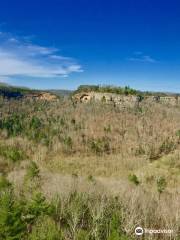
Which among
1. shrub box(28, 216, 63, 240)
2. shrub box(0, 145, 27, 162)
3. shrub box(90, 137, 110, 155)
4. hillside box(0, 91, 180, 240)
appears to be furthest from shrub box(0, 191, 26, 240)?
shrub box(90, 137, 110, 155)

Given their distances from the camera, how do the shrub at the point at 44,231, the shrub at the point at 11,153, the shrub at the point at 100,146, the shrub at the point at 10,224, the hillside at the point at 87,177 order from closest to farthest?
the shrub at the point at 44,231 → the shrub at the point at 10,224 → the hillside at the point at 87,177 → the shrub at the point at 11,153 → the shrub at the point at 100,146

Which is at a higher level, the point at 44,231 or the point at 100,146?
the point at 44,231

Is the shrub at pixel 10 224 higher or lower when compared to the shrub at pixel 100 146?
higher

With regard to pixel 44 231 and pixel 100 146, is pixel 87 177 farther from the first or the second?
pixel 100 146

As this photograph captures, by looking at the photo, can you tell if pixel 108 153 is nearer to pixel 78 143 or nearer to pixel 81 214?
pixel 78 143

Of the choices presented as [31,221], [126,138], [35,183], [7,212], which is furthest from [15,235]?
[126,138]

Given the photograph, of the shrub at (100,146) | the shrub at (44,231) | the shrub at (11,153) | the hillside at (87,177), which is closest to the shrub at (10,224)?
the hillside at (87,177)

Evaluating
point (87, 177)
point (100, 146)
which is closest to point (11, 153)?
point (87, 177)

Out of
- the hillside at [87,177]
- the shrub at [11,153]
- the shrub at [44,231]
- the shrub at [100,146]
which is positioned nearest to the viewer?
the shrub at [44,231]

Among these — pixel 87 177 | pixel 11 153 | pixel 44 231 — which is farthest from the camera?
pixel 11 153

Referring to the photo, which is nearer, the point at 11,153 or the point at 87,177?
the point at 87,177

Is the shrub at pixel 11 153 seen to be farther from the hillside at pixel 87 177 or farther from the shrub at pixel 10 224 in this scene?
the shrub at pixel 10 224
